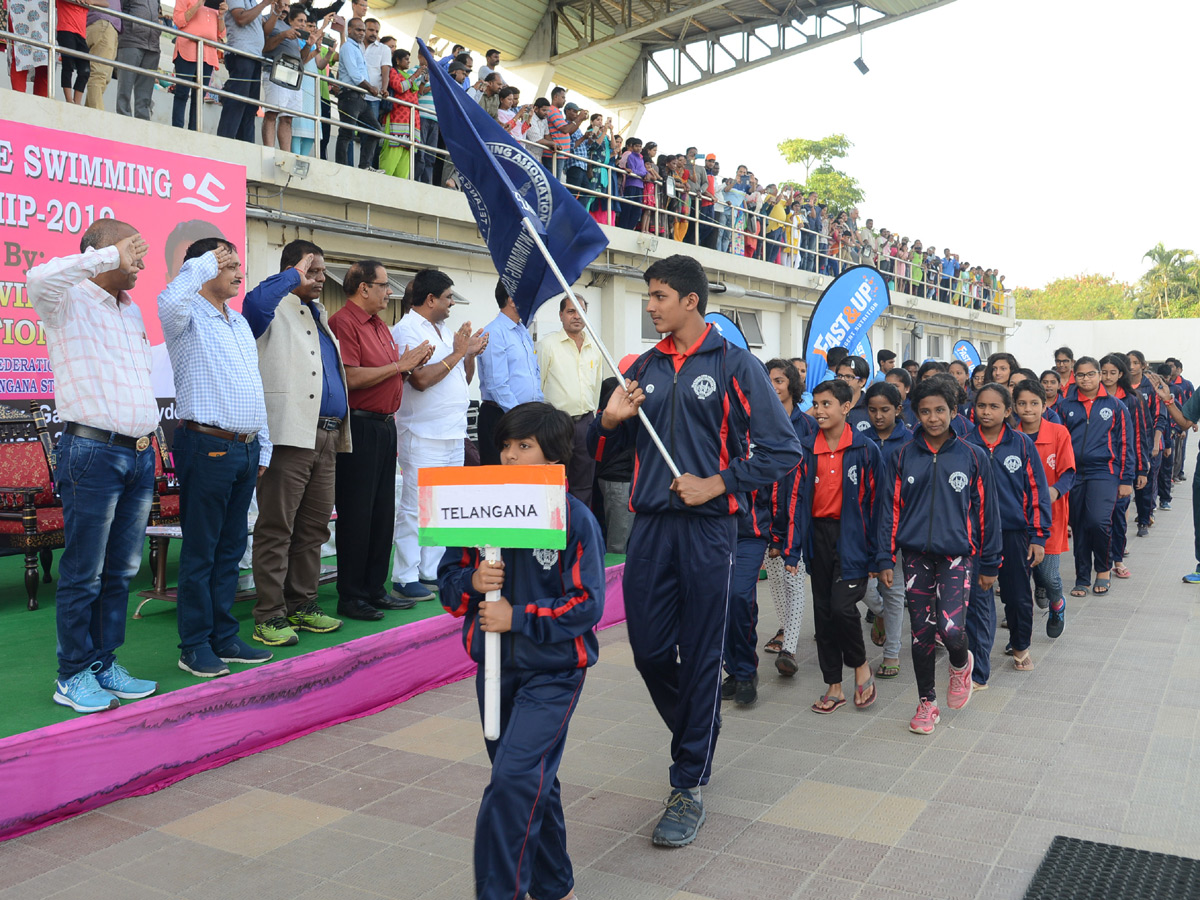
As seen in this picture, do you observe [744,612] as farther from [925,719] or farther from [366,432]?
[366,432]

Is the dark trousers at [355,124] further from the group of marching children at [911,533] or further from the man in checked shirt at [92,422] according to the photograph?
the man in checked shirt at [92,422]

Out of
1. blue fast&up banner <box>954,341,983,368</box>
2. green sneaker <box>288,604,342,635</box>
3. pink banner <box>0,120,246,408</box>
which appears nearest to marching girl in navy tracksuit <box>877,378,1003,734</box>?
green sneaker <box>288,604,342,635</box>

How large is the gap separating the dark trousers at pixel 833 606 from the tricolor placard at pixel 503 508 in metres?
2.77

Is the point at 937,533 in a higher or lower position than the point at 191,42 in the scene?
lower

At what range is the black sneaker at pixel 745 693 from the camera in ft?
17.3

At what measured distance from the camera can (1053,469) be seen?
6777mm

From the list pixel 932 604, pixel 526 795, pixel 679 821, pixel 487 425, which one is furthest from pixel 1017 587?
pixel 526 795

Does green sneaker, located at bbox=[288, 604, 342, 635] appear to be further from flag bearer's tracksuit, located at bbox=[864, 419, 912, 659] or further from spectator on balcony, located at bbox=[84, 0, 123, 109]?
spectator on balcony, located at bbox=[84, 0, 123, 109]

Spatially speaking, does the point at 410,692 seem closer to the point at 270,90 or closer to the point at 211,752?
the point at 211,752

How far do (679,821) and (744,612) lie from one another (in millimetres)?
1765

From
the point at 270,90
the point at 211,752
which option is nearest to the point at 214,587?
the point at 211,752

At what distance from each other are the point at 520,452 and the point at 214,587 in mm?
2551

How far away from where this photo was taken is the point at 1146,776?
13.8 feet

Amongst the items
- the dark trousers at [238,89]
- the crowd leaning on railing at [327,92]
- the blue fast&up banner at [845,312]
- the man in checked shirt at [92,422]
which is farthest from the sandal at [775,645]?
the dark trousers at [238,89]
